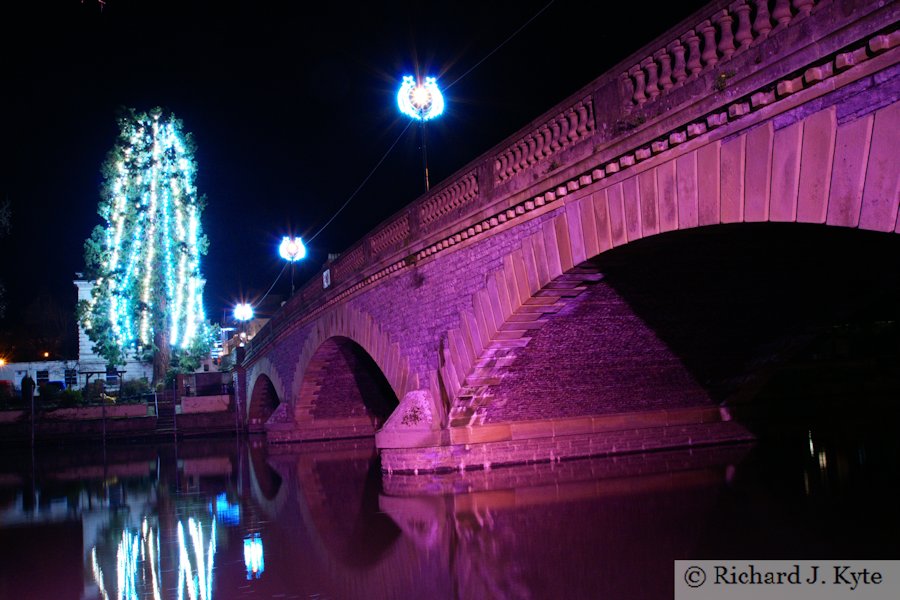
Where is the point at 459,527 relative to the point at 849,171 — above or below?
below

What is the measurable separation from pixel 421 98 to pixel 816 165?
36.3 feet

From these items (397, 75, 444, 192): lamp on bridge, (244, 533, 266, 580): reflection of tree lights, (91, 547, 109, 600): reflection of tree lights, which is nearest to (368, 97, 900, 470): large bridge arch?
(244, 533, 266, 580): reflection of tree lights

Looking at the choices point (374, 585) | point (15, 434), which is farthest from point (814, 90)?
→ point (15, 434)

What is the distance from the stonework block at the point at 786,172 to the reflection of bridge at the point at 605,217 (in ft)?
0.04

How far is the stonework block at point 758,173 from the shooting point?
6051 mm

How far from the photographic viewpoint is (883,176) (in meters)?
4.97

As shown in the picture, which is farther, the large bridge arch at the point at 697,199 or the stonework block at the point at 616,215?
the stonework block at the point at 616,215

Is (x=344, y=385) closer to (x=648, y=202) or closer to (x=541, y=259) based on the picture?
(x=541, y=259)

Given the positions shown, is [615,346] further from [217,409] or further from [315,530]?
[217,409]

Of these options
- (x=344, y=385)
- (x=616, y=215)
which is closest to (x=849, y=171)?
(x=616, y=215)

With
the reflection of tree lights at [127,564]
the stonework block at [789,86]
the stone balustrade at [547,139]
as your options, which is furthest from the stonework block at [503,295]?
the reflection of tree lights at [127,564]

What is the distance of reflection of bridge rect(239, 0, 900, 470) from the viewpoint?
5414mm

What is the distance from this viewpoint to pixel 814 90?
221 inches

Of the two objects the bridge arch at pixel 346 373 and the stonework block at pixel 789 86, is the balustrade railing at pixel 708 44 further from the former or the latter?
the bridge arch at pixel 346 373
